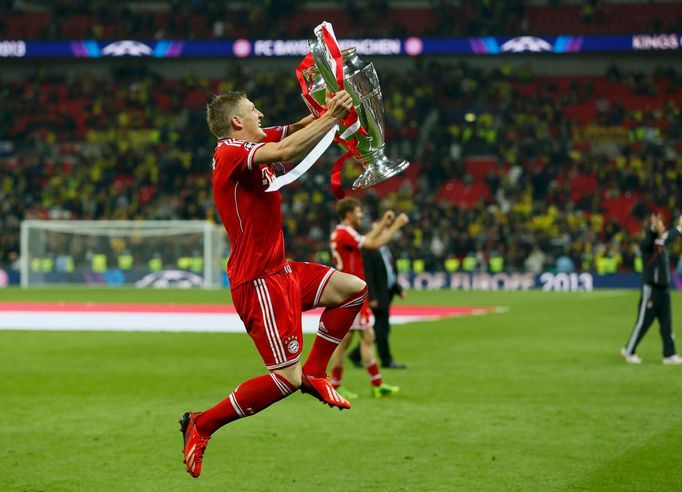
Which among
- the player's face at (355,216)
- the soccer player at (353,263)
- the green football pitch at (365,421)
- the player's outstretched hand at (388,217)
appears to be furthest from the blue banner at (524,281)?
the player's outstretched hand at (388,217)

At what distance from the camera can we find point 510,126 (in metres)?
43.7

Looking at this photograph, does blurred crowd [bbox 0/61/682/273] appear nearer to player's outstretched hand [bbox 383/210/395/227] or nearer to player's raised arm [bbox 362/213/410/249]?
player's raised arm [bbox 362/213/410/249]

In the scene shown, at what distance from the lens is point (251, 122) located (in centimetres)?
678

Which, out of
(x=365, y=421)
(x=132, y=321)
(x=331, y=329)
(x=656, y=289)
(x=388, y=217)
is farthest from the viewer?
(x=132, y=321)

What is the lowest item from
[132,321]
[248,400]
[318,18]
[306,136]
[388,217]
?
[132,321]

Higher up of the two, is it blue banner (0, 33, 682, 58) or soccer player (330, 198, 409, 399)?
blue banner (0, 33, 682, 58)

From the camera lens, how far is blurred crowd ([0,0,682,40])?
45.1 meters

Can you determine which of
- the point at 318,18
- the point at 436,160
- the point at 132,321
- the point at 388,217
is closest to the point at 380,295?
the point at 388,217

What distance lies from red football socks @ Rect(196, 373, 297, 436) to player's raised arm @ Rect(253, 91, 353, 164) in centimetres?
138

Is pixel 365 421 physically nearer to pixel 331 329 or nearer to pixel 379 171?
pixel 331 329

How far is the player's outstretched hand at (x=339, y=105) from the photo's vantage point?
20.6ft

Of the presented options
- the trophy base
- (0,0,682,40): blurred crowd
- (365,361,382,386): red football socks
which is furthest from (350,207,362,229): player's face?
(0,0,682,40): blurred crowd

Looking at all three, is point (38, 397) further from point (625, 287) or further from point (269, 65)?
point (269, 65)

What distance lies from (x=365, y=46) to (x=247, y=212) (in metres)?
38.6
